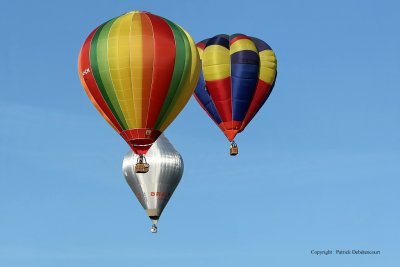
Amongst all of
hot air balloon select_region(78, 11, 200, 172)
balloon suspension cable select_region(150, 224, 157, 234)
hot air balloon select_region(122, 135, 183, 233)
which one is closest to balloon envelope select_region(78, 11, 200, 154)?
hot air balloon select_region(78, 11, 200, 172)

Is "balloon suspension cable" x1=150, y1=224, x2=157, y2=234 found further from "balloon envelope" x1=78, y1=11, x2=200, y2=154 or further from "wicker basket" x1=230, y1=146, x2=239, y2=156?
"balloon envelope" x1=78, y1=11, x2=200, y2=154

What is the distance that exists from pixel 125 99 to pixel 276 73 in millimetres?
12721

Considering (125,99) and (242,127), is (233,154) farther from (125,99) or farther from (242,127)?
(125,99)

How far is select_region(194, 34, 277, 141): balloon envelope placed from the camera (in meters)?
65.6

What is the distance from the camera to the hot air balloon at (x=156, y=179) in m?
74.0

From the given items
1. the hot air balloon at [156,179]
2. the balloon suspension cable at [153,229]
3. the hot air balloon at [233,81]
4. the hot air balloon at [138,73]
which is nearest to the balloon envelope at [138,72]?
the hot air balloon at [138,73]

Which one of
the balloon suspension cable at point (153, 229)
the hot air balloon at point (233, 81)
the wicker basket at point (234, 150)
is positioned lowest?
the balloon suspension cable at point (153, 229)

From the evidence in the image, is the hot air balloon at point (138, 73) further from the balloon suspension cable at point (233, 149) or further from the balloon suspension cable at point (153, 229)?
the balloon suspension cable at point (153, 229)

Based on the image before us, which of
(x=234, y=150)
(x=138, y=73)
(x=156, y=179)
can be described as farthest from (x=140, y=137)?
(x=156, y=179)

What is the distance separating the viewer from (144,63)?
56.9 m

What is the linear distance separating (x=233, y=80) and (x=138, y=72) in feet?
31.9

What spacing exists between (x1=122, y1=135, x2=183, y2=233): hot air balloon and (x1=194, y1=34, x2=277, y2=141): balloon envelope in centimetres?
877

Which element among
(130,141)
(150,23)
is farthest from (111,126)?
(150,23)

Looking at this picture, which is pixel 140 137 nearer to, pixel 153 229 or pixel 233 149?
pixel 233 149
